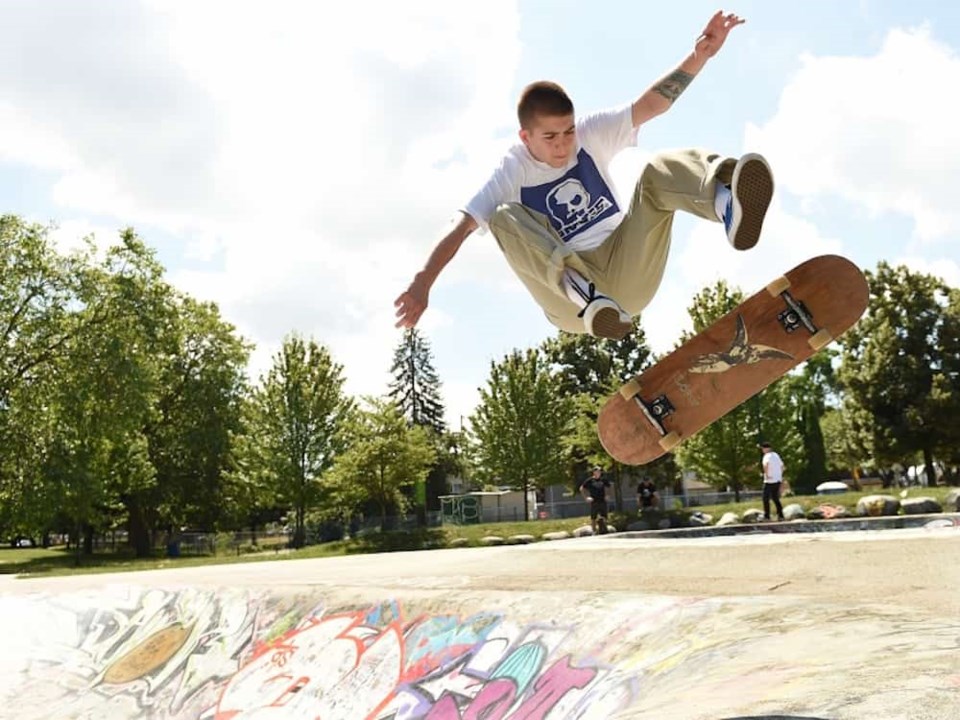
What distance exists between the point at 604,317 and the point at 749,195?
1.00 meters

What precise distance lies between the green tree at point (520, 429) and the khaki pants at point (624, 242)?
2819cm

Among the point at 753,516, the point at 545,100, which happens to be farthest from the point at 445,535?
the point at 545,100

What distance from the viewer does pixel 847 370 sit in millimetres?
36375

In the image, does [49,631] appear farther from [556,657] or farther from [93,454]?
[93,454]

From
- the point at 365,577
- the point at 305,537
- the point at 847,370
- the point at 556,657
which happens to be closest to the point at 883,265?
the point at 847,370

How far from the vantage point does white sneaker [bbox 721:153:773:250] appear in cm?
428

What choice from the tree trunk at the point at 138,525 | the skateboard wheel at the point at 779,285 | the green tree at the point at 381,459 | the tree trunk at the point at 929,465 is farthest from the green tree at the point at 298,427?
the skateboard wheel at the point at 779,285

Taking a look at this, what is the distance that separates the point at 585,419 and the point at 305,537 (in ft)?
44.7

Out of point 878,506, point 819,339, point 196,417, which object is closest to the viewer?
point 819,339

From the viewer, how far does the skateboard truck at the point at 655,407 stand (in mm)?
5430

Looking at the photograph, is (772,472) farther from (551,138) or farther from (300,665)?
(551,138)

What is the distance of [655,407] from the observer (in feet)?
17.9

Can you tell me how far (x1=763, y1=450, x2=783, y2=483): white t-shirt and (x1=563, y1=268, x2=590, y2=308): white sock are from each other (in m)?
14.0

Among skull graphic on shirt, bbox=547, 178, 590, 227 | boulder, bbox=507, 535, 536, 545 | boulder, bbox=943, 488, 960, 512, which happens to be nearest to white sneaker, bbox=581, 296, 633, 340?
skull graphic on shirt, bbox=547, 178, 590, 227
